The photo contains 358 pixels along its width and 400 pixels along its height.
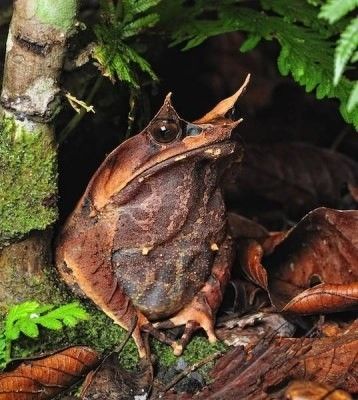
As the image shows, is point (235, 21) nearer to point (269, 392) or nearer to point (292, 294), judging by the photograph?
point (292, 294)

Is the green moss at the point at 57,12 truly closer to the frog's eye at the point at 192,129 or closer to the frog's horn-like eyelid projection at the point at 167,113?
the frog's horn-like eyelid projection at the point at 167,113

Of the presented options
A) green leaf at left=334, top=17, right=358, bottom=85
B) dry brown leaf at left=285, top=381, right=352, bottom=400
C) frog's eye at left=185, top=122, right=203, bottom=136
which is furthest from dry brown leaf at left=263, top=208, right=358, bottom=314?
green leaf at left=334, top=17, right=358, bottom=85

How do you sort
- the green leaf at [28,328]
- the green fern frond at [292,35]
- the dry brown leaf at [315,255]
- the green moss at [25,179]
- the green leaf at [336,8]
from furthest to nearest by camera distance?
the dry brown leaf at [315,255], the green fern frond at [292,35], the green moss at [25,179], the green leaf at [28,328], the green leaf at [336,8]

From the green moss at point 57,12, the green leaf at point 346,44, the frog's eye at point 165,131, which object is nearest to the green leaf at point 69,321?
the frog's eye at point 165,131

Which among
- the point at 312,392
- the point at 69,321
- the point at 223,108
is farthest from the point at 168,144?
the point at 312,392

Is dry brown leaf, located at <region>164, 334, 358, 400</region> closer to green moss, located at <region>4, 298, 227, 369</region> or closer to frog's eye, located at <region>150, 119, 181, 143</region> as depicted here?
green moss, located at <region>4, 298, 227, 369</region>

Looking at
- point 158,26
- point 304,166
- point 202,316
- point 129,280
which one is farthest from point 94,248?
point 304,166

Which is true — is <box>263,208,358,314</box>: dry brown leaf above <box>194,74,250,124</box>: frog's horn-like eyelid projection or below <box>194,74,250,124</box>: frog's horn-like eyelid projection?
below
